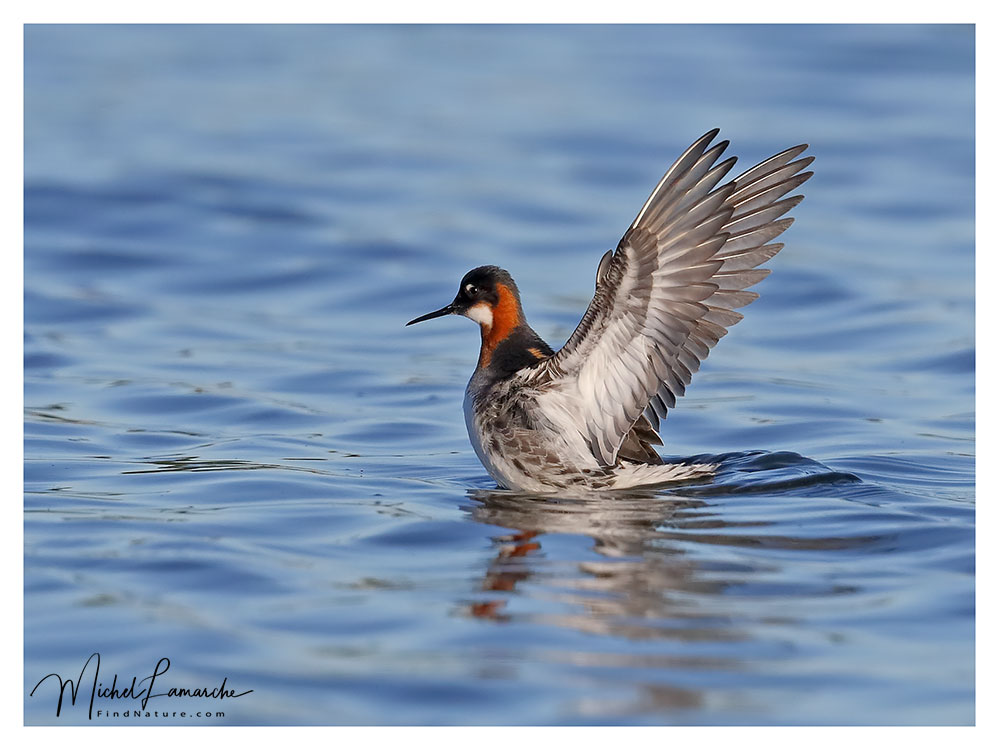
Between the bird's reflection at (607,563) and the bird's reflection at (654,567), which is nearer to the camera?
the bird's reflection at (654,567)

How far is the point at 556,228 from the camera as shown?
1414 cm

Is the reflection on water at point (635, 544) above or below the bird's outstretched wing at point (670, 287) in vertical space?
below

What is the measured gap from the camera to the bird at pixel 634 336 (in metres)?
6.94
